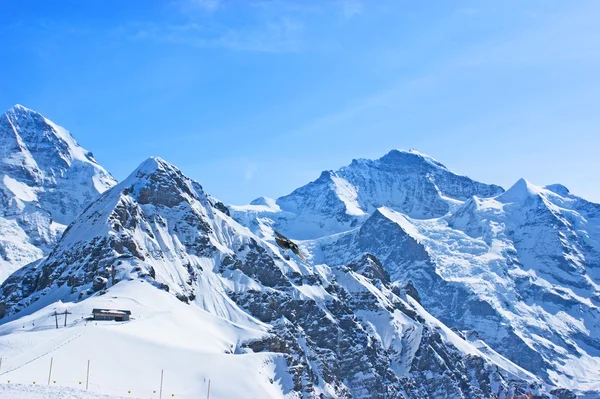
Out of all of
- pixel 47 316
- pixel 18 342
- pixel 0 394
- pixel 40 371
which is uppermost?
pixel 47 316

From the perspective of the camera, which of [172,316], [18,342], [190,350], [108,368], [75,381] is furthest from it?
[172,316]

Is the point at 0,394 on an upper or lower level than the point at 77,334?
lower

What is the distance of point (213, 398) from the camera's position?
134500 millimetres

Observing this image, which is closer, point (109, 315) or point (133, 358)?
point (133, 358)

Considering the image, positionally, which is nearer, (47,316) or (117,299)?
(47,316)

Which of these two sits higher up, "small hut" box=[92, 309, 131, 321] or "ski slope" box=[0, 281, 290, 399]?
"small hut" box=[92, 309, 131, 321]

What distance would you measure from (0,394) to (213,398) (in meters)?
63.2

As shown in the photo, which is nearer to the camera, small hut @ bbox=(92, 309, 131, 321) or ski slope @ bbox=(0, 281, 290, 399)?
ski slope @ bbox=(0, 281, 290, 399)

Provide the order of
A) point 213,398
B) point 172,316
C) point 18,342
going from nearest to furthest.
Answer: point 213,398, point 18,342, point 172,316

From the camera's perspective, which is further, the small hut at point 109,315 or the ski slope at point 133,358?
the small hut at point 109,315

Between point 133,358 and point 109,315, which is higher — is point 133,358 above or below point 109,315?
below

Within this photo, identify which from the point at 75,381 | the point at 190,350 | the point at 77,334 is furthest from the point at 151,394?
the point at 190,350

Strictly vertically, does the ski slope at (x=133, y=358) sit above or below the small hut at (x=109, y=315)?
below

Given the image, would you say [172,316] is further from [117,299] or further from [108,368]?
[108,368]
